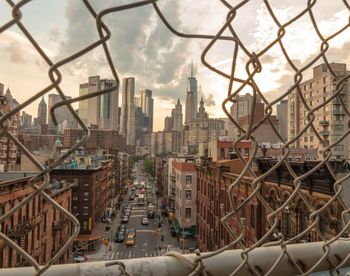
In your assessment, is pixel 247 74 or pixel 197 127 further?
pixel 197 127

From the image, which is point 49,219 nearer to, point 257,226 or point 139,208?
point 257,226

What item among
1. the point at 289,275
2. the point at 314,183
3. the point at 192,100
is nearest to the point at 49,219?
the point at 314,183

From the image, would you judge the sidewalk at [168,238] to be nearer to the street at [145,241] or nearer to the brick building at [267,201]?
the street at [145,241]

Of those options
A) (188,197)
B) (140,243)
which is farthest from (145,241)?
(188,197)

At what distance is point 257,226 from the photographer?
15.4 m

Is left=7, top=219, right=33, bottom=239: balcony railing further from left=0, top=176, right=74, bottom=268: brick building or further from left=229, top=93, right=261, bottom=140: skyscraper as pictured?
left=229, top=93, right=261, bottom=140: skyscraper

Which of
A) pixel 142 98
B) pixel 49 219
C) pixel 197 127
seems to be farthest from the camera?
pixel 142 98

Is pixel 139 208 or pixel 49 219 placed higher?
pixel 49 219

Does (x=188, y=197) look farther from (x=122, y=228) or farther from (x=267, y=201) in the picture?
(x=267, y=201)

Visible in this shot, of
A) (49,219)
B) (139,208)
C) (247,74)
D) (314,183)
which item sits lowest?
(139,208)

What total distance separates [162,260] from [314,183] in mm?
11896

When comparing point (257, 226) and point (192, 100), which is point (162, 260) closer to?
point (257, 226)

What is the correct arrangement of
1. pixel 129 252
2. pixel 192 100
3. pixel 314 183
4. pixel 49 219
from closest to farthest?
pixel 314 183 < pixel 49 219 < pixel 129 252 < pixel 192 100

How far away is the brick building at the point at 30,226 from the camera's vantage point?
15.5 metres
